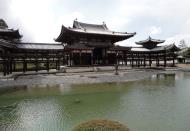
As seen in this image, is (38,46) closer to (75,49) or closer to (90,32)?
(75,49)

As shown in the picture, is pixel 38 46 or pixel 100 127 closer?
pixel 100 127

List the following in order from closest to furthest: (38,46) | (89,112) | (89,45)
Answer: (89,112)
(38,46)
(89,45)

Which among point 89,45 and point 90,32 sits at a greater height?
point 90,32

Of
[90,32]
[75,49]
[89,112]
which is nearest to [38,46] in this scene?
[75,49]

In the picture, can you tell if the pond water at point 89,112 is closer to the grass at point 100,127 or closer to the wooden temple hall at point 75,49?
the grass at point 100,127

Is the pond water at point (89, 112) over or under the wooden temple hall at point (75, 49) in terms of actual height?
under

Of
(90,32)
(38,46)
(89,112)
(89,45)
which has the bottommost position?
(89,112)

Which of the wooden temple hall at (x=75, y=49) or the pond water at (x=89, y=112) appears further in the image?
the wooden temple hall at (x=75, y=49)

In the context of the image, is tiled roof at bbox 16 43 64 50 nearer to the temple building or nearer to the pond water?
the temple building

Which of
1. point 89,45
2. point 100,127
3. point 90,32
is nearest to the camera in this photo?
point 100,127

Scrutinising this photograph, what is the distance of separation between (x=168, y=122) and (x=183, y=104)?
4563 mm

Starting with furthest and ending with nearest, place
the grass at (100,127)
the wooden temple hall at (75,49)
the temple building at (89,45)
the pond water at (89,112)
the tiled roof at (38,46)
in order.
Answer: the temple building at (89,45), the tiled roof at (38,46), the wooden temple hall at (75,49), the pond water at (89,112), the grass at (100,127)

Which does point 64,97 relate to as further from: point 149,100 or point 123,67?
point 123,67

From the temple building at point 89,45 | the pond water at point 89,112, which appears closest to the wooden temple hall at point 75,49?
the temple building at point 89,45
